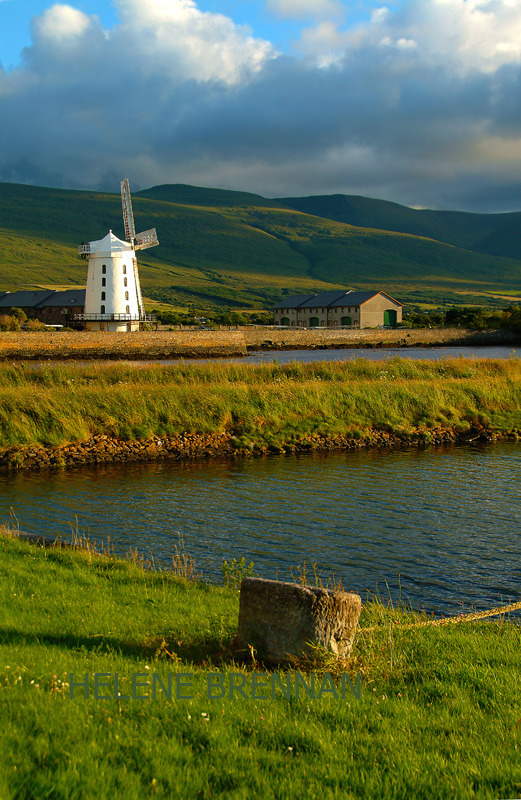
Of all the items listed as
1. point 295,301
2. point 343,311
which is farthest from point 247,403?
point 295,301

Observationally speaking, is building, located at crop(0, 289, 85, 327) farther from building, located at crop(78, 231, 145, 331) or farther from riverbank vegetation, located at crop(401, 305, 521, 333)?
riverbank vegetation, located at crop(401, 305, 521, 333)

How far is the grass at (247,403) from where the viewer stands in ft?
92.6

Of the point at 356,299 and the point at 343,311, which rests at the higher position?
the point at 356,299

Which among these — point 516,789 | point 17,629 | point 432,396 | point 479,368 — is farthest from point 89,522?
point 479,368

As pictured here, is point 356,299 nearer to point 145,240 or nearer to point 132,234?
point 145,240

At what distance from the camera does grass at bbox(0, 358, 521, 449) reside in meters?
28.2

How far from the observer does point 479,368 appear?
41094 mm

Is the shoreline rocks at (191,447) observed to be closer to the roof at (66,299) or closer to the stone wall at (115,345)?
the stone wall at (115,345)

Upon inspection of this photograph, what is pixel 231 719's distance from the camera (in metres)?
5.85

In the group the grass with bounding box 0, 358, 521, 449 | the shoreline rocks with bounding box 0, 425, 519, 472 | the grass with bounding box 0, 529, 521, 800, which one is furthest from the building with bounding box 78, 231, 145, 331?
the grass with bounding box 0, 529, 521, 800

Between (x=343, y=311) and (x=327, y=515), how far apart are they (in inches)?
4832

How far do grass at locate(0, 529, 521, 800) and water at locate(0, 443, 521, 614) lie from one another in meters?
4.76

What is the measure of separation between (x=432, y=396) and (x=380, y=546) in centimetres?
1913

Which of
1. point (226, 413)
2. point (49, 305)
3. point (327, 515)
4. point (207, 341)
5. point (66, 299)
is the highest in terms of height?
point (66, 299)
